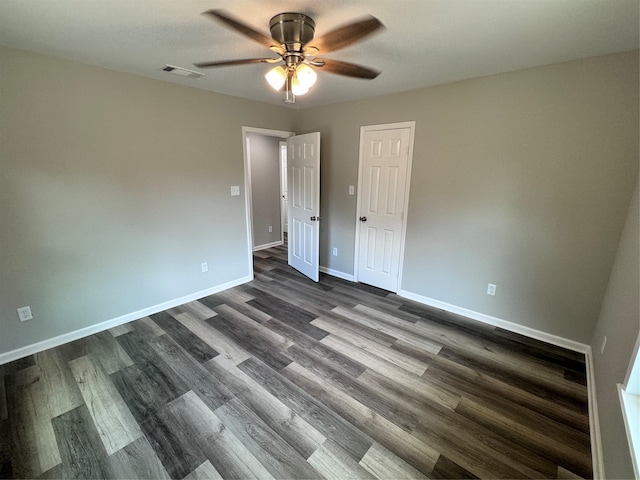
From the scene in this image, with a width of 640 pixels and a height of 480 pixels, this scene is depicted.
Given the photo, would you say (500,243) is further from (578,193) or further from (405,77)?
(405,77)

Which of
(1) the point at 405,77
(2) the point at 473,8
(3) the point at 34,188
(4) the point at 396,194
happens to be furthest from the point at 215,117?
(2) the point at 473,8

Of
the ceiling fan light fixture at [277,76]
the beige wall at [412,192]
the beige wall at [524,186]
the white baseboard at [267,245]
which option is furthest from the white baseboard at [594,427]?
the white baseboard at [267,245]

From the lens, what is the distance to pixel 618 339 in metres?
1.67

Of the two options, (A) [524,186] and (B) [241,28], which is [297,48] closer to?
(B) [241,28]

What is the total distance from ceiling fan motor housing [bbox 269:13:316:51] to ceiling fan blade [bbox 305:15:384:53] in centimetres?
8

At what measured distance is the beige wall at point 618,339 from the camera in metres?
1.32

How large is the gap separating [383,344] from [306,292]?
1381 millimetres

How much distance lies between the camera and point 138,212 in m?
2.85

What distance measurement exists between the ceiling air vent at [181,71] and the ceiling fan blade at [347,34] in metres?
1.56

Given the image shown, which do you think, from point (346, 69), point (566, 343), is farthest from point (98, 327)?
point (566, 343)

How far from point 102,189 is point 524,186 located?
3.91 meters

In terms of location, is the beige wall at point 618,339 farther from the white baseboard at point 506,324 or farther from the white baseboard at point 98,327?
the white baseboard at point 98,327

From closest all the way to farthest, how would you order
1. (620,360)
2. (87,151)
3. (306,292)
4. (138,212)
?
(620,360) < (87,151) < (138,212) < (306,292)

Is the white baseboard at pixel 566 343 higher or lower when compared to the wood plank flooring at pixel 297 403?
higher
